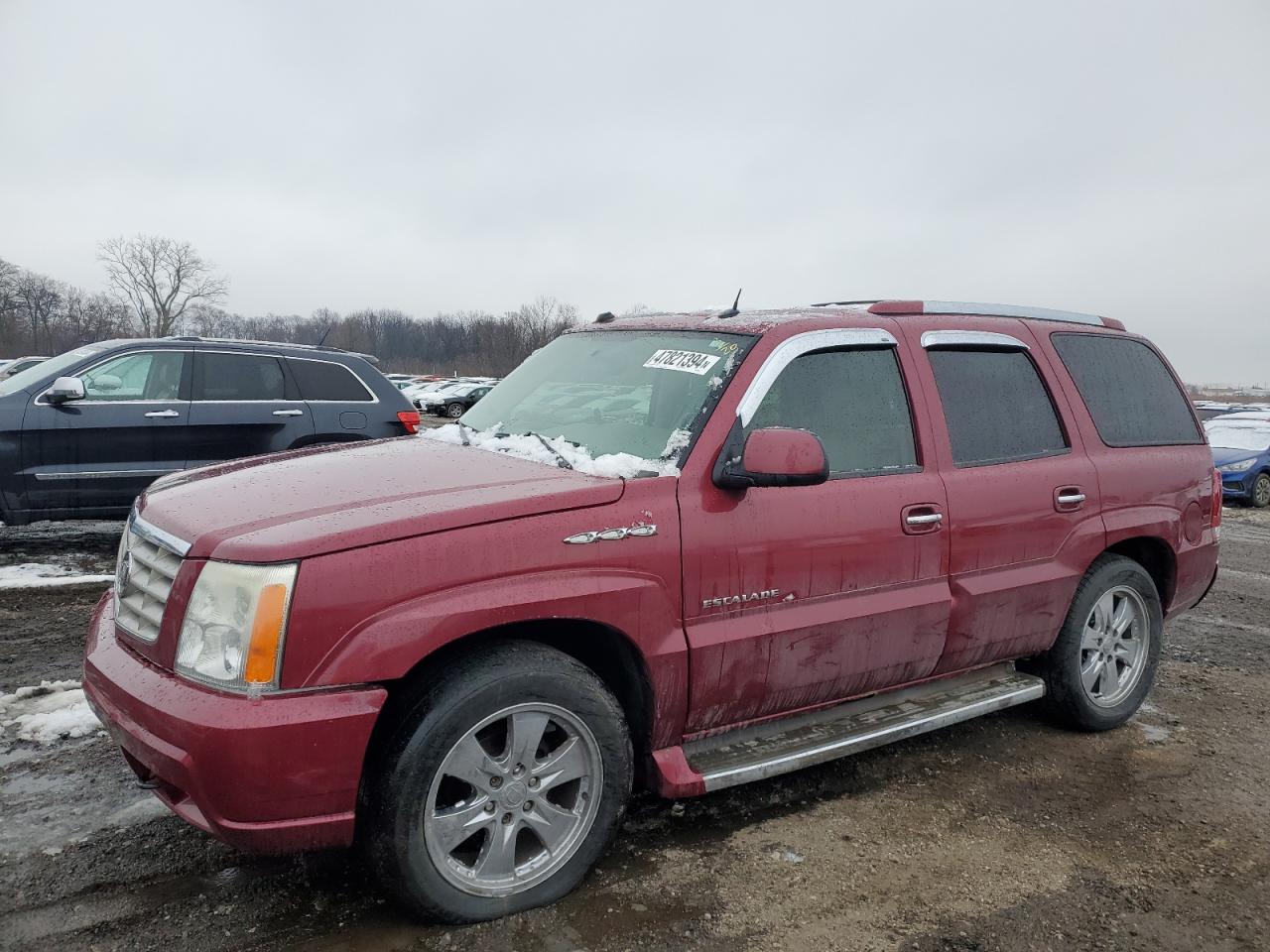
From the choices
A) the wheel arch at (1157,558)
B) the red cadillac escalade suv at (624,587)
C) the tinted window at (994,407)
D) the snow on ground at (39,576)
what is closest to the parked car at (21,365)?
the snow on ground at (39,576)

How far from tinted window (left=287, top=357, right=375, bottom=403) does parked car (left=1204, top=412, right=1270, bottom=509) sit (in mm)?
13197

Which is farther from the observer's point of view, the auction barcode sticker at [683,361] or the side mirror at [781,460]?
the auction barcode sticker at [683,361]

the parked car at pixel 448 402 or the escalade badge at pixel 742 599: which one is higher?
the escalade badge at pixel 742 599

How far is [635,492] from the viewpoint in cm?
287

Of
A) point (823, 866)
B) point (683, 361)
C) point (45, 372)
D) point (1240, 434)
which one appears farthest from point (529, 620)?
point (1240, 434)

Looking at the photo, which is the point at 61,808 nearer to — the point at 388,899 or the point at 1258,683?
the point at 388,899

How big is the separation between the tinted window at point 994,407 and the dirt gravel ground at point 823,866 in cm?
141

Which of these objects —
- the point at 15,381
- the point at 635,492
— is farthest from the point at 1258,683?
the point at 15,381

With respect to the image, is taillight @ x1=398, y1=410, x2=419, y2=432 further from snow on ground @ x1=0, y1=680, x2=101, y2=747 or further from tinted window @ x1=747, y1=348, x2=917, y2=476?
tinted window @ x1=747, y1=348, x2=917, y2=476

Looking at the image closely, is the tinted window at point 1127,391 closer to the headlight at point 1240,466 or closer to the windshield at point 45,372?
the windshield at point 45,372

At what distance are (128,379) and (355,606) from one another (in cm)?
648

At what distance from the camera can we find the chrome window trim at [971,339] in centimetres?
379

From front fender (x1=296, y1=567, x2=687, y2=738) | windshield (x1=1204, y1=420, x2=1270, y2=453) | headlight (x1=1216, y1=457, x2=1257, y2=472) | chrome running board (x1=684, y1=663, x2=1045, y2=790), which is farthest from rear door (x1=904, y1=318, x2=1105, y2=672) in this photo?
windshield (x1=1204, y1=420, x2=1270, y2=453)

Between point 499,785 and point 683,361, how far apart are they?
1.66 metres
